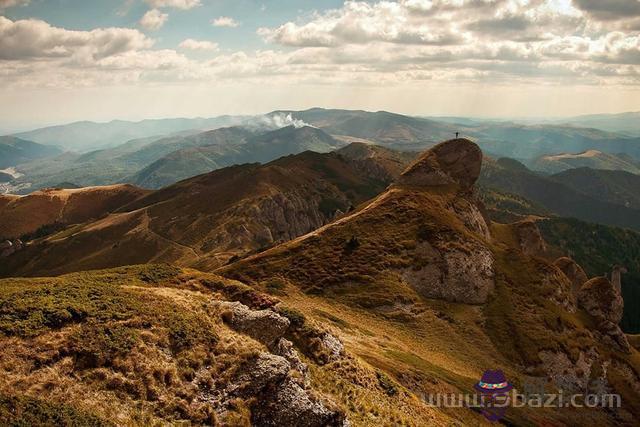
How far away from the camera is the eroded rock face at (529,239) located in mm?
167250

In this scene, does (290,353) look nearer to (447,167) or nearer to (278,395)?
(278,395)

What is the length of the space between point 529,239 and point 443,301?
83014mm

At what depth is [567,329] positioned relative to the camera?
3979 inches

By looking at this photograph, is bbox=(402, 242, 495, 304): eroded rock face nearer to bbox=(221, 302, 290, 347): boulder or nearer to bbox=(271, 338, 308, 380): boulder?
bbox=(221, 302, 290, 347): boulder

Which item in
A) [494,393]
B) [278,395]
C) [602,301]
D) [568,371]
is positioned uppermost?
[278,395]

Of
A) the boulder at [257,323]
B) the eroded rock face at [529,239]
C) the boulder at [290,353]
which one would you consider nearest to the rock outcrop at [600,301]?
the eroded rock face at [529,239]

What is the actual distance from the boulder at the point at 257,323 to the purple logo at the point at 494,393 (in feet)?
122

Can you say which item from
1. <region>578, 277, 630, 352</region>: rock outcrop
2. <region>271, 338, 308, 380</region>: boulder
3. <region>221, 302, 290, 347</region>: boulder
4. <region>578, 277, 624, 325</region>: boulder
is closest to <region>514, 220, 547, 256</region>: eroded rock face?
<region>578, 277, 630, 352</region>: rock outcrop

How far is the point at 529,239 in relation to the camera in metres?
169

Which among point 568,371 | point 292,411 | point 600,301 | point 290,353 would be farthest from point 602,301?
point 292,411

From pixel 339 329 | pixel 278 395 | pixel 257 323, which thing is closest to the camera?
pixel 278 395

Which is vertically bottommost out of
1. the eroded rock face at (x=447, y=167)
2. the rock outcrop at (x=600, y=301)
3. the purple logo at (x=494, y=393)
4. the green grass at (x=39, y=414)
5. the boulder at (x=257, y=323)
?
the rock outcrop at (x=600, y=301)

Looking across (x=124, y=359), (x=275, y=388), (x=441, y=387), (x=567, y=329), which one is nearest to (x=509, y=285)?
(x=567, y=329)

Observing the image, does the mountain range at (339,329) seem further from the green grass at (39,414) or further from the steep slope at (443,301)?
the steep slope at (443,301)
